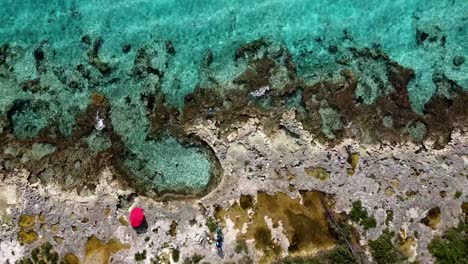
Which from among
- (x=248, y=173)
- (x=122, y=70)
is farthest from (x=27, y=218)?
(x=248, y=173)

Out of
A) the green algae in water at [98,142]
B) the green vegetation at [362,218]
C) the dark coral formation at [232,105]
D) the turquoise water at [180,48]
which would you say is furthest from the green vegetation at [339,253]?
the green algae in water at [98,142]

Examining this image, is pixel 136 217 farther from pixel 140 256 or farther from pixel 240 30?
pixel 240 30

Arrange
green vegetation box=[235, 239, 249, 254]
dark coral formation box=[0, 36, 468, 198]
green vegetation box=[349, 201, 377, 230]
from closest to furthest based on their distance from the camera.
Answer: green vegetation box=[235, 239, 249, 254]
green vegetation box=[349, 201, 377, 230]
dark coral formation box=[0, 36, 468, 198]

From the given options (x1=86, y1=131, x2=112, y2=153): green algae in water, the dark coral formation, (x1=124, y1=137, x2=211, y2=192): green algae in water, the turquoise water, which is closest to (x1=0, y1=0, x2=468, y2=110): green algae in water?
the turquoise water

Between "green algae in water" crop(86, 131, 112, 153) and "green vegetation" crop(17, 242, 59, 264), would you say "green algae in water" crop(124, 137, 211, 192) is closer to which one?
"green algae in water" crop(86, 131, 112, 153)

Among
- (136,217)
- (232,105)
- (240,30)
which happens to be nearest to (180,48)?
(240,30)
